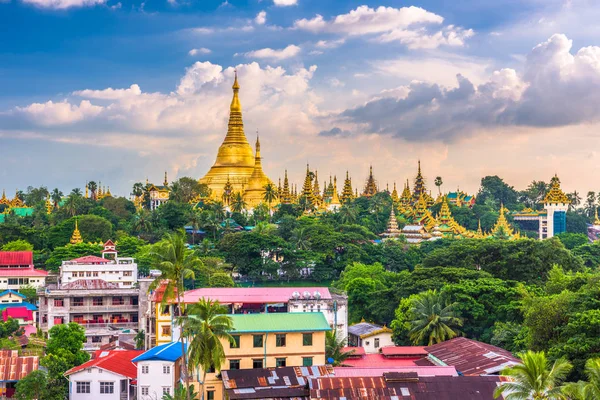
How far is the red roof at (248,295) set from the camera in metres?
49.0

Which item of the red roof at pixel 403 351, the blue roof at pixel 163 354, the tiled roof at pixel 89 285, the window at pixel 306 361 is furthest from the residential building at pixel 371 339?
the tiled roof at pixel 89 285

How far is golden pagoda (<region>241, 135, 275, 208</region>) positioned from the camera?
11106 centimetres

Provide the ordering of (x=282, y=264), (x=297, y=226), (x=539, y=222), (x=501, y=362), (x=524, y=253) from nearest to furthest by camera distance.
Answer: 1. (x=501, y=362)
2. (x=524, y=253)
3. (x=282, y=264)
4. (x=297, y=226)
5. (x=539, y=222)

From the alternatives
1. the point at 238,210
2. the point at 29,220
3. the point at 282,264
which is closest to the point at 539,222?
the point at 238,210

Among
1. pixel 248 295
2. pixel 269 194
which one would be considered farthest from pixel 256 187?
pixel 248 295

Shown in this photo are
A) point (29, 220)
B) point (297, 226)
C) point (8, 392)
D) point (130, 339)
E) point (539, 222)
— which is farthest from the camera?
point (539, 222)

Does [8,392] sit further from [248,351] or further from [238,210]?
[238,210]

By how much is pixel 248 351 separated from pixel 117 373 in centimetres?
560

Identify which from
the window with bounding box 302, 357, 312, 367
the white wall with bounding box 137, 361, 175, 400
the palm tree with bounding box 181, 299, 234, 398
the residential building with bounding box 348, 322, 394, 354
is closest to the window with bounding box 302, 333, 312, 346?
the window with bounding box 302, 357, 312, 367

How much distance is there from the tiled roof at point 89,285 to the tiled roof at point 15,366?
17036 mm

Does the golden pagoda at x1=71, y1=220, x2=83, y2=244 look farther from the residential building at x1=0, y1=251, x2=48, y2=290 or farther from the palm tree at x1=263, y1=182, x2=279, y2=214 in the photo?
the palm tree at x1=263, y1=182, x2=279, y2=214

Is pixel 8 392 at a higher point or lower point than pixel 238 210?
lower

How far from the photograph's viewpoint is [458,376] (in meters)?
33.7

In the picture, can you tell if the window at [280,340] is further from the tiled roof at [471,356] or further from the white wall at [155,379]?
the tiled roof at [471,356]
